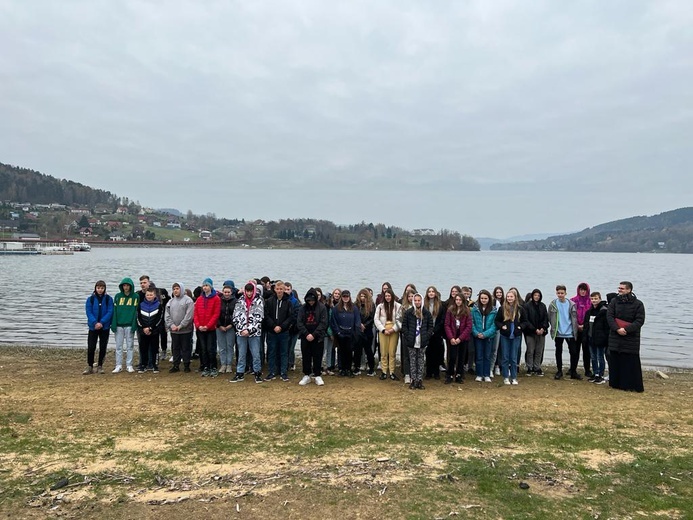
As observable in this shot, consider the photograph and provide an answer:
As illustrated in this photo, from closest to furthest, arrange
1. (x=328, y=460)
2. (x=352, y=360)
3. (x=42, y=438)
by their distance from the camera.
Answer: (x=328, y=460), (x=42, y=438), (x=352, y=360)

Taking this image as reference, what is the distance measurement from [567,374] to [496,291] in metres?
2.78

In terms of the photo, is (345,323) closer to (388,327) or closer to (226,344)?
(388,327)

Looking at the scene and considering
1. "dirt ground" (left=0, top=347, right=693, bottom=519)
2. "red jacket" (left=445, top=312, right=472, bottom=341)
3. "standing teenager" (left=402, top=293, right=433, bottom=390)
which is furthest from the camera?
"red jacket" (left=445, top=312, right=472, bottom=341)

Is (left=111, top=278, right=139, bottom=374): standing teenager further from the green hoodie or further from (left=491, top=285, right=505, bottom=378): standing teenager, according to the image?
(left=491, top=285, right=505, bottom=378): standing teenager

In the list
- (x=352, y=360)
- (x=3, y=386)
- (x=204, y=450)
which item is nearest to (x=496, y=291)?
(x=352, y=360)

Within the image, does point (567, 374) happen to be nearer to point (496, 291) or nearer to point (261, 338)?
point (496, 291)

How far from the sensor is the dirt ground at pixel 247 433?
14.8 feet

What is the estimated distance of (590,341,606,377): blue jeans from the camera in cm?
992

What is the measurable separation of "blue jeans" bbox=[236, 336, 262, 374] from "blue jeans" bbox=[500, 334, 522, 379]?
5124 millimetres

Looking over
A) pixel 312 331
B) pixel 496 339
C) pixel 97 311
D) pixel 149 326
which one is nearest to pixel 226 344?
pixel 149 326

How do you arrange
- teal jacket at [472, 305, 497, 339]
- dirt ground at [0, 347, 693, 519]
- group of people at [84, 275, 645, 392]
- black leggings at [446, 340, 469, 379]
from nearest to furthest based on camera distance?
dirt ground at [0, 347, 693, 519] < group of people at [84, 275, 645, 392] < black leggings at [446, 340, 469, 379] < teal jacket at [472, 305, 497, 339]

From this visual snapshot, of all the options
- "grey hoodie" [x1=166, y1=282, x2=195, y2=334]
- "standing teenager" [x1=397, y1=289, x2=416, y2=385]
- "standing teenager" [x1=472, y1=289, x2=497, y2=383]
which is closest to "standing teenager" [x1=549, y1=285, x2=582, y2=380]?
"standing teenager" [x1=472, y1=289, x2=497, y2=383]

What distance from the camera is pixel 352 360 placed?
10539mm

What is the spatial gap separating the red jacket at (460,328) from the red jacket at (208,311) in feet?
15.8
